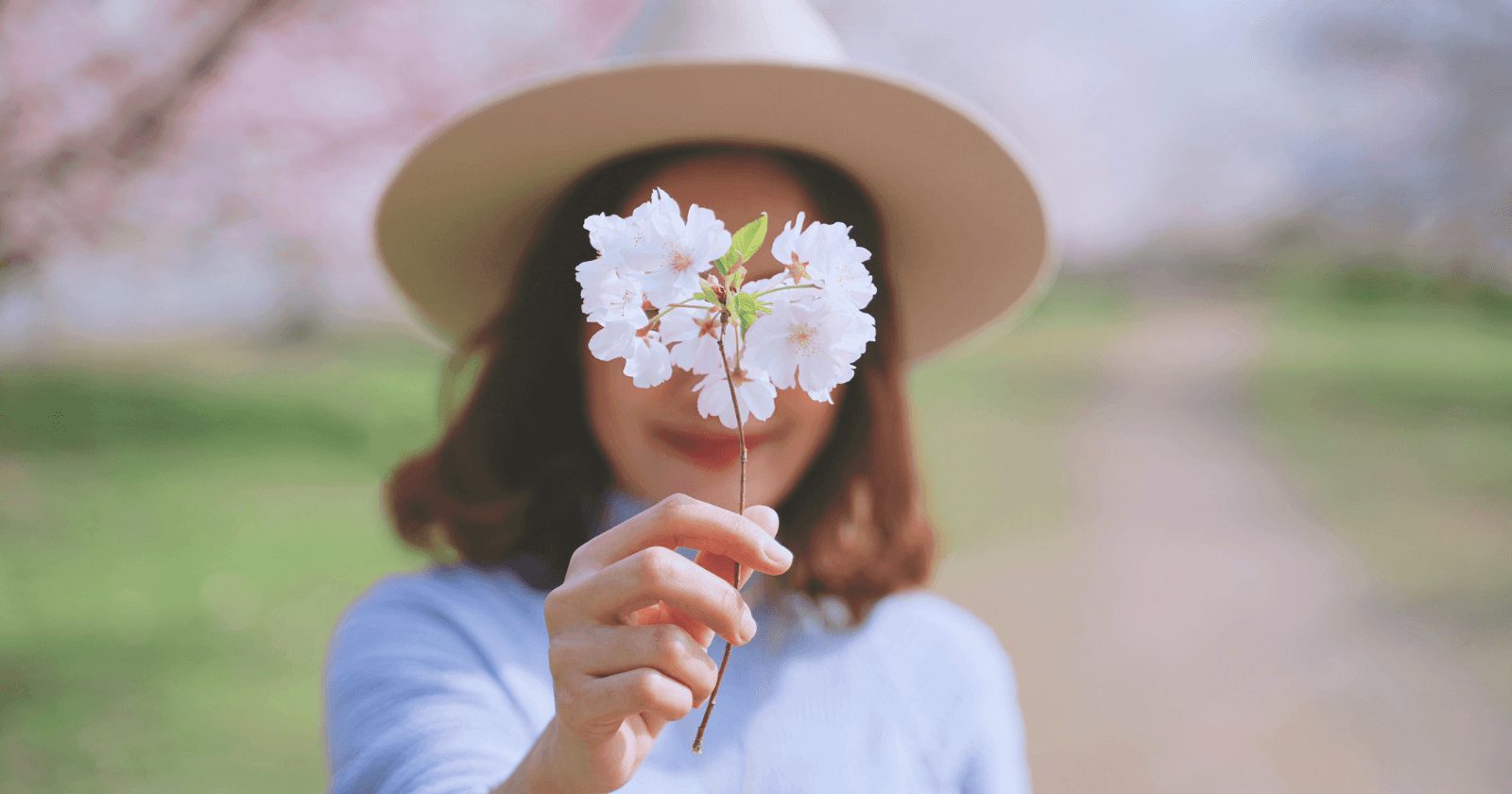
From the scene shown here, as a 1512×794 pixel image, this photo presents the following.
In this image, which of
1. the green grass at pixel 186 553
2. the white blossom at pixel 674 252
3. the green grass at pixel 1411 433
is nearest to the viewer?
the white blossom at pixel 674 252

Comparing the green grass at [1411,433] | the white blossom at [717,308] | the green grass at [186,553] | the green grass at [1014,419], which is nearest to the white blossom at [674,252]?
the white blossom at [717,308]

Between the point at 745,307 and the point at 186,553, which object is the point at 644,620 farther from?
the point at 186,553

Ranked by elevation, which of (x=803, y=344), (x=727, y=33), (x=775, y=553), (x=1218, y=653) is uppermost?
(x=727, y=33)

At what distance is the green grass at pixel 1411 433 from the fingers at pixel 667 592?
396cm

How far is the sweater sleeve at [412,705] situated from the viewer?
827 millimetres

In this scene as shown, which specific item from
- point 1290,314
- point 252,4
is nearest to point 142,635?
point 252,4

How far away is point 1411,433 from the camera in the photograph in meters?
4.71

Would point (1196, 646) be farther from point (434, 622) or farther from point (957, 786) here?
point (434, 622)

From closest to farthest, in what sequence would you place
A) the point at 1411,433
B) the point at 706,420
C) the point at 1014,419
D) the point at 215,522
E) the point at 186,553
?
the point at 706,420 < the point at 186,553 < the point at 215,522 < the point at 1014,419 < the point at 1411,433

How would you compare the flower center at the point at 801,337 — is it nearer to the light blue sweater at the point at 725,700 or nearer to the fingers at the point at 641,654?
the fingers at the point at 641,654

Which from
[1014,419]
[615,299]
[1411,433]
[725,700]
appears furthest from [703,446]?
[1411,433]

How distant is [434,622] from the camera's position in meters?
1.01

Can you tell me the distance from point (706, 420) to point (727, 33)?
365 mm

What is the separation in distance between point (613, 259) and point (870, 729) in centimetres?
68
